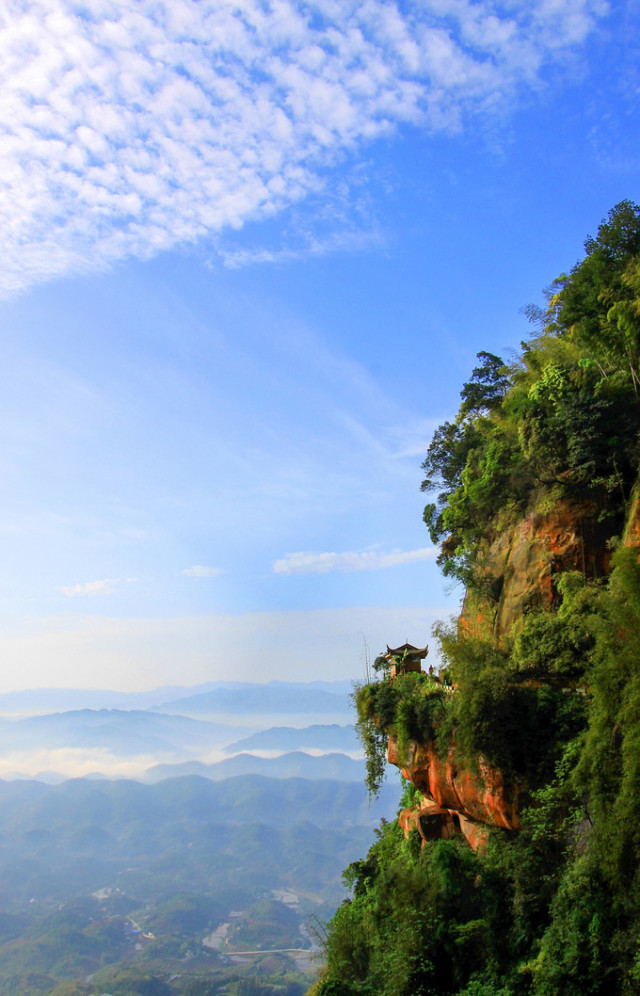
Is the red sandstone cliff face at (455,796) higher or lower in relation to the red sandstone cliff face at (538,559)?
lower

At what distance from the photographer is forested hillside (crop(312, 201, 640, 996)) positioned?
12.8m

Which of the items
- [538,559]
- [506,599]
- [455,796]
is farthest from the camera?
[506,599]

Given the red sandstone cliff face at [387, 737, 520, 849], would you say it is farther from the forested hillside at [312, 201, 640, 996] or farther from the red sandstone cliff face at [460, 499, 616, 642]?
the red sandstone cliff face at [460, 499, 616, 642]

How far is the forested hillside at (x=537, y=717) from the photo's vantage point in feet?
42.1

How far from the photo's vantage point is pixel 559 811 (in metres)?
14.3

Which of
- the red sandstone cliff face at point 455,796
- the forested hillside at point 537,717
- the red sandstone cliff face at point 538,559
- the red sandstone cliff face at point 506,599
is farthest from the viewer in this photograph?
the red sandstone cliff face at point 538,559

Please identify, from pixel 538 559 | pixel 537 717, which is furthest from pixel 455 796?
pixel 538 559

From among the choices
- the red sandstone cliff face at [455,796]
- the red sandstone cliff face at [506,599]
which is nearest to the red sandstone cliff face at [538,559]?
the red sandstone cliff face at [506,599]

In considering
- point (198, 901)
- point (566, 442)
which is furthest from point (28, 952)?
point (566, 442)

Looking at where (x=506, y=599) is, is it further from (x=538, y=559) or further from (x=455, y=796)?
(x=455, y=796)

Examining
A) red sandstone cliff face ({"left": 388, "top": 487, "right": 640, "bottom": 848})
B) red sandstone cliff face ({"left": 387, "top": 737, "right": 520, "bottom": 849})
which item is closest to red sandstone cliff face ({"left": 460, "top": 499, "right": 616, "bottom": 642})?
red sandstone cliff face ({"left": 388, "top": 487, "right": 640, "bottom": 848})

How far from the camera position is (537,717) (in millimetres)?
15414

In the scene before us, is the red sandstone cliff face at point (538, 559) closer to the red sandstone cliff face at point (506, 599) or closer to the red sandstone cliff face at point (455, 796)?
the red sandstone cliff face at point (506, 599)

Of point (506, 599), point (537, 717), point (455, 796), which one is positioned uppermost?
point (506, 599)
